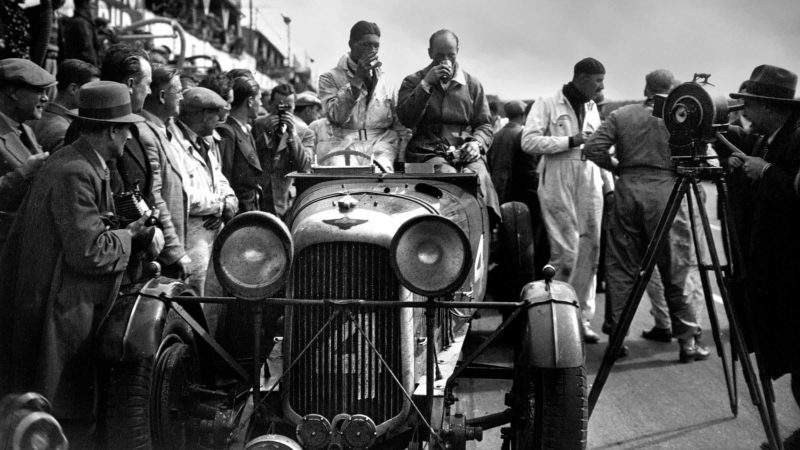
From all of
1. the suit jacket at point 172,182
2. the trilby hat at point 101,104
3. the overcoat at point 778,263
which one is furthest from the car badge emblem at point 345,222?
the overcoat at point 778,263

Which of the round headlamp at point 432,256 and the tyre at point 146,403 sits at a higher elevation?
the round headlamp at point 432,256

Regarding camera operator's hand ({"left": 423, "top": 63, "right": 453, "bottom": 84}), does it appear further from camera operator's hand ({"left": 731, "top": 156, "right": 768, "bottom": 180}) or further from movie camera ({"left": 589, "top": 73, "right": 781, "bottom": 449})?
camera operator's hand ({"left": 731, "top": 156, "right": 768, "bottom": 180})

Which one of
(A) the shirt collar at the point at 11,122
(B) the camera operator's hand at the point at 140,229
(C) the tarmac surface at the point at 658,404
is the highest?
(A) the shirt collar at the point at 11,122

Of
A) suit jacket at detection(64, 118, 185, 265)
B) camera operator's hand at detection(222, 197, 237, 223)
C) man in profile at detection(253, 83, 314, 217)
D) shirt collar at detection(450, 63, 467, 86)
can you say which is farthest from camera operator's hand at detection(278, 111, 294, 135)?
suit jacket at detection(64, 118, 185, 265)

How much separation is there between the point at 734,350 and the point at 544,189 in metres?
2.55

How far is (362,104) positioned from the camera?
6.00 meters

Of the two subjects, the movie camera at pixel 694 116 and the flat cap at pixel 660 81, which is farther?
the flat cap at pixel 660 81

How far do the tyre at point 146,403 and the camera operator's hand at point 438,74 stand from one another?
105 inches

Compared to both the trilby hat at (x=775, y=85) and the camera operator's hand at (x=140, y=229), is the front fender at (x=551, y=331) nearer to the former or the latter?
the camera operator's hand at (x=140, y=229)

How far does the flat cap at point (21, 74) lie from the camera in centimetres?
443

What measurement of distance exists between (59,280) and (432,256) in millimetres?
1650

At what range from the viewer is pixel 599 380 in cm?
459

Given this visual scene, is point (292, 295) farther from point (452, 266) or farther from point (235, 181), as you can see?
point (235, 181)

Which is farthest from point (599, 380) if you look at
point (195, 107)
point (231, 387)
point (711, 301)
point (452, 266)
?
point (195, 107)
